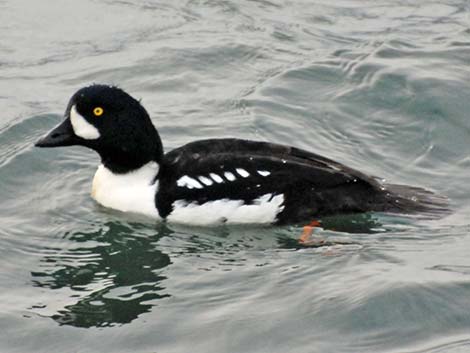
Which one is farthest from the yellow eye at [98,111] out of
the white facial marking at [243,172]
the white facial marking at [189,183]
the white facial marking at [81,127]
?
the white facial marking at [243,172]

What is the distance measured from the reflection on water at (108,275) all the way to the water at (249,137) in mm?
19

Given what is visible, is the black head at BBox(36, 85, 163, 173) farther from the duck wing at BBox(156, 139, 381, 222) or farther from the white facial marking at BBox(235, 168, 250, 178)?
the white facial marking at BBox(235, 168, 250, 178)

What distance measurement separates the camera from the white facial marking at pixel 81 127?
11430 mm

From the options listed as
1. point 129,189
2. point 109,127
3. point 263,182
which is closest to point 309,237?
point 263,182

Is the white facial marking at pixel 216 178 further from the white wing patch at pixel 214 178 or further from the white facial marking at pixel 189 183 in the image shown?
the white facial marking at pixel 189 183

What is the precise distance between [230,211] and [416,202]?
1.60 m

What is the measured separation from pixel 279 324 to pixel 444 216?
2487 mm

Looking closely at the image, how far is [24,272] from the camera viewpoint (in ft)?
34.8

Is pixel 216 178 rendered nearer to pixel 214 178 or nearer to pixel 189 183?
pixel 214 178

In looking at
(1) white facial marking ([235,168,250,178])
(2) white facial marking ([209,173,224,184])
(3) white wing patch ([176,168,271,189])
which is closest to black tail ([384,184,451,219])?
(3) white wing patch ([176,168,271,189])

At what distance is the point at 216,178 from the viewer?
1125 cm

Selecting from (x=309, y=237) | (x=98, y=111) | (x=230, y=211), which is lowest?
(x=309, y=237)

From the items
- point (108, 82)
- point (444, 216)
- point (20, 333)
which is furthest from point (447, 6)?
point (20, 333)

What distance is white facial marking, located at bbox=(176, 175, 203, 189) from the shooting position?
11258mm
